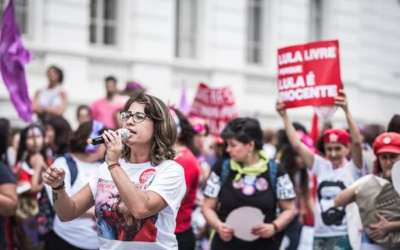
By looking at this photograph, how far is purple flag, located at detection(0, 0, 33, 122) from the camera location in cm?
844

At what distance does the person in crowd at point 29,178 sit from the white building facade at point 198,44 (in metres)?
4.61

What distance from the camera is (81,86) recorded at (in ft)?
45.9

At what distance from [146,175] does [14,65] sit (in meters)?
4.42

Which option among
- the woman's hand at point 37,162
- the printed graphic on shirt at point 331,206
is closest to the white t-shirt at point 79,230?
the woman's hand at point 37,162

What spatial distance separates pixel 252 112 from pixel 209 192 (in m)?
10.8

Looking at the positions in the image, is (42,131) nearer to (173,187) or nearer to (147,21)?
(173,187)

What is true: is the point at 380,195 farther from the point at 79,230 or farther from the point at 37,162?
the point at 37,162

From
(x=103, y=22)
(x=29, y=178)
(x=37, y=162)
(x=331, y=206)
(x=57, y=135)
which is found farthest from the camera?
(x=103, y=22)

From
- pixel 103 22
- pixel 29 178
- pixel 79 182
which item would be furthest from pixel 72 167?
pixel 103 22

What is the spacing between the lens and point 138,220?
4473 mm

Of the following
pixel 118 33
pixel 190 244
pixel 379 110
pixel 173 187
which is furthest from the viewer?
pixel 379 110

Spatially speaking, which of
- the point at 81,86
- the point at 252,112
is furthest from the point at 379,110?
the point at 81,86

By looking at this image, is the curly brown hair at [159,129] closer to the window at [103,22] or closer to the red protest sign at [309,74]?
the red protest sign at [309,74]

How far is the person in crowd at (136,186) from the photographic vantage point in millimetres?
4336
